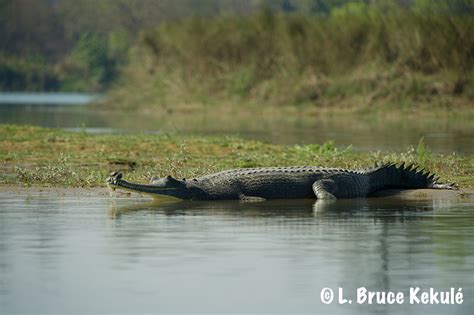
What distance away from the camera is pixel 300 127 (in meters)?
27.1

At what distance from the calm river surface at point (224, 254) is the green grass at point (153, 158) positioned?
211 cm

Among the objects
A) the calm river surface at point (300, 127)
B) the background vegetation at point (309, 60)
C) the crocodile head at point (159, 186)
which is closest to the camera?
the crocodile head at point (159, 186)

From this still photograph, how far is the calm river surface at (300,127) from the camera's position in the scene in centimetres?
2167

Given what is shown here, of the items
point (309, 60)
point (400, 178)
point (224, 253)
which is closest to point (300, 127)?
point (309, 60)

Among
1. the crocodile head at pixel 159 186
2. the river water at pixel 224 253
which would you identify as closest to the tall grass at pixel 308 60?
the crocodile head at pixel 159 186

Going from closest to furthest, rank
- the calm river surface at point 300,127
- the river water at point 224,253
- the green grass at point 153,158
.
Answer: the river water at point 224,253 < the green grass at point 153,158 < the calm river surface at point 300,127

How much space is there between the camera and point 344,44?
34.6 m

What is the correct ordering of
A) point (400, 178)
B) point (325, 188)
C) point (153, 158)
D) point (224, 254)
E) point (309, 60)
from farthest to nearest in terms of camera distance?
point (309, 60), point (153, 158), point (400, 178), point (325, 188), point (224, 254)

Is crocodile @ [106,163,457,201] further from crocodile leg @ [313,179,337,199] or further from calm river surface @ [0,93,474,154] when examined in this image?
calm river surface @ [0,93,474,154]

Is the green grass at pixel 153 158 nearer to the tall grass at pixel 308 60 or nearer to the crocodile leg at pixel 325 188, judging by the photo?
the crocodile leg at pixel 325 188

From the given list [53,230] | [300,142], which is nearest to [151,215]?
[53,230]

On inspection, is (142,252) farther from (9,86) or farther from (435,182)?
(9,86)

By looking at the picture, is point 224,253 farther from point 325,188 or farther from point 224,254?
point 325,188

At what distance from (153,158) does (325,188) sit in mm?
4642
